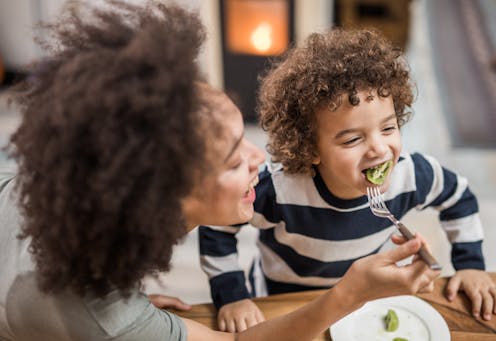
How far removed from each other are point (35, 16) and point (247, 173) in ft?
9.57

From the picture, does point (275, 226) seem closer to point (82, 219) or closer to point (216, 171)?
point (216, 171)

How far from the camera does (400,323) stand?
1.07 meters

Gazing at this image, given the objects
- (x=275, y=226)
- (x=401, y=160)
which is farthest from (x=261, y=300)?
(x=401, y=160)

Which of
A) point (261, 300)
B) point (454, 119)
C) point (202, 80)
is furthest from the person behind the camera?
point (454, 119)

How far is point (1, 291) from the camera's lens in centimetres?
88

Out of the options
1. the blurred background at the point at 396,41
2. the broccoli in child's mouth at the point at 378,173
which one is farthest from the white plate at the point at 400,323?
the blurred background at the point at 396,41

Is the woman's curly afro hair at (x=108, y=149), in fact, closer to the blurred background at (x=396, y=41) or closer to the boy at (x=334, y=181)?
the boy at (x=334, y=181)

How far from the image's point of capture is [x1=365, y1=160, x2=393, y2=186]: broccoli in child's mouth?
1.09 meters

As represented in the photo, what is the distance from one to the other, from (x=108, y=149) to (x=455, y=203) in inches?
34.9

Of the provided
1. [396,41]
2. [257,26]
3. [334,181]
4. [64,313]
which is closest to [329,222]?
[334,181]

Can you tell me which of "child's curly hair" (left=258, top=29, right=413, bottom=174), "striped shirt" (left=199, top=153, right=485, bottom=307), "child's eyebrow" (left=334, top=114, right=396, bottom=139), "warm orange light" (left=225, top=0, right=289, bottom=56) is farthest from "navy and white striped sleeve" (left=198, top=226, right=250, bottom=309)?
"warm orange light" (left=225, top=0, right=289, bottom=56)

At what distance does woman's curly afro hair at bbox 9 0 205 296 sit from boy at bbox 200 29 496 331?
0.36m

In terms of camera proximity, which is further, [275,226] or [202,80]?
[275,226]

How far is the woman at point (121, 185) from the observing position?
708mm
